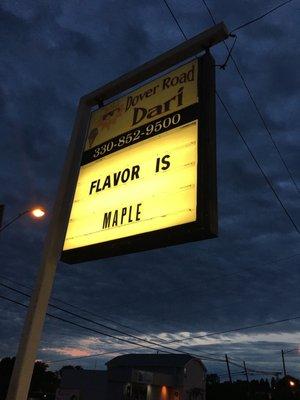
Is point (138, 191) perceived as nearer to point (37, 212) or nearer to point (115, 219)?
point (115, 219)

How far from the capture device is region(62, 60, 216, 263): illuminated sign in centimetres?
425

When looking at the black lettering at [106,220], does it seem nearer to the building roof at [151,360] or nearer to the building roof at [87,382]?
the building roof at [87,382]

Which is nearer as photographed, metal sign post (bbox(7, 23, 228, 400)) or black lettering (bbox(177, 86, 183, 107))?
metal sign post (bbox(7, 23, 228, 400))

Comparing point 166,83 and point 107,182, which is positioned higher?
point 166,83

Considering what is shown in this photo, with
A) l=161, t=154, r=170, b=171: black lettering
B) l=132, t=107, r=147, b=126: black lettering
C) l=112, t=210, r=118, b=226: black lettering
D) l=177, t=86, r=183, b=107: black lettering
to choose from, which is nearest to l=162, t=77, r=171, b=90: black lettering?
l=177, t=86, r=183, b=107: black lettering

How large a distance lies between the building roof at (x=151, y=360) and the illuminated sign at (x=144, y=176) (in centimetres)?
4050

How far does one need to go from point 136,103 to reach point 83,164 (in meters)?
1.04

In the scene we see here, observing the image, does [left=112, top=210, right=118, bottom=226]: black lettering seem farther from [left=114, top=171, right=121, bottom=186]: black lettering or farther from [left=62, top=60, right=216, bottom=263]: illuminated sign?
[left=114, top=171, right=121, bottom=186]: black lettering

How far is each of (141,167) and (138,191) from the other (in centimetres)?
35

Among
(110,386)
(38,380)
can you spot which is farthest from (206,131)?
(38,380)

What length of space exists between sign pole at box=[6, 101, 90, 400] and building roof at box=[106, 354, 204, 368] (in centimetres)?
4025

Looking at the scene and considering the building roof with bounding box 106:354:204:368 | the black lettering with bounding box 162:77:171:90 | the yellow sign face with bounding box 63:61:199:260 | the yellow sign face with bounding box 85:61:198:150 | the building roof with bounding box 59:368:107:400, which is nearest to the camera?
the yellow sign face with bounding box 63:61:199:260

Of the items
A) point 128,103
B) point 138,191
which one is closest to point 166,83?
point 128,103

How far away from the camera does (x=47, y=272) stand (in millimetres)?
4773
